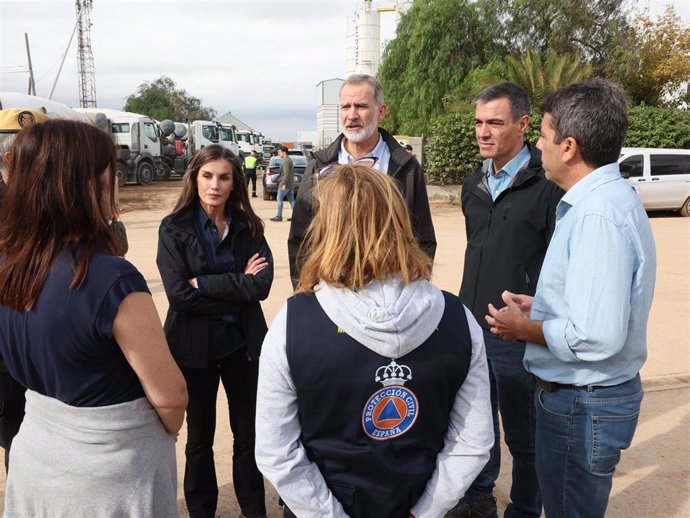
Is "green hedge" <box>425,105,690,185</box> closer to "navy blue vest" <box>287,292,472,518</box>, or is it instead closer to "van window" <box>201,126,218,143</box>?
"van window" <box>201,126,218,143</box>

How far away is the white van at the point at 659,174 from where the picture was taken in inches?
570

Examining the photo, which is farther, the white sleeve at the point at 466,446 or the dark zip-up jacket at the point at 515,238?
the dark zip-up jacket at the point at 515,238

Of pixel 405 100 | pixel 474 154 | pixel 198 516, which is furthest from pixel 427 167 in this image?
pixel 198 516

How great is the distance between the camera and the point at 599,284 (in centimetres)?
176

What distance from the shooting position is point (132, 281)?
5.14ft

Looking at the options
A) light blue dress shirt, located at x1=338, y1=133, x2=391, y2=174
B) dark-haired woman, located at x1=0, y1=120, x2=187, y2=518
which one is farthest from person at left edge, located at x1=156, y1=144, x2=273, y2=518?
dark-haired woman, located at x1=0, y1=120, x2=187, y2=518

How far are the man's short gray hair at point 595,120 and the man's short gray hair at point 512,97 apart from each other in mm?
1050

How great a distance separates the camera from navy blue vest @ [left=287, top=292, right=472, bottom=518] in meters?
1.53

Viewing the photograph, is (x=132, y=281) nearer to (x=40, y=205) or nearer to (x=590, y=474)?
(x=40, y=205)

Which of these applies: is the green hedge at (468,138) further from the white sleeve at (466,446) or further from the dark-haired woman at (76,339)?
the dark-haired woman at (76,339)

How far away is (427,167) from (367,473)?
17.7 m

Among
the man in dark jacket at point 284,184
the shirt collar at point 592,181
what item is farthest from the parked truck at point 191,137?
the shirt collar at point 592,181

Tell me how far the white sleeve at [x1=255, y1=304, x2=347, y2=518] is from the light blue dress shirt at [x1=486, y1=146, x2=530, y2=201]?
173cm

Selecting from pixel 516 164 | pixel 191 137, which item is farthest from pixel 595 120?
pixel 191 137
